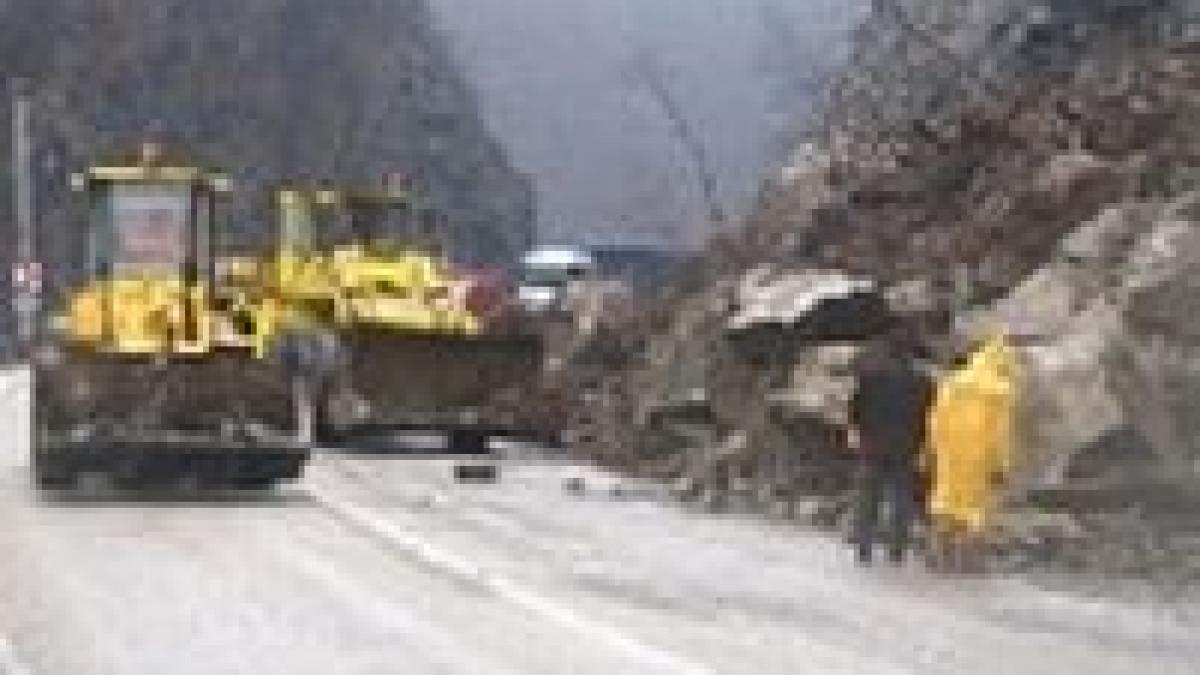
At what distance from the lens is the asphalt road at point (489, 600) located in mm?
12594

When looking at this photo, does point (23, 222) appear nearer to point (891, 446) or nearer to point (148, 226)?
point (148, 226)

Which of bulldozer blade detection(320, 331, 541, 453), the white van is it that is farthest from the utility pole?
bulldozer blade detection(320, 331, 541, 453)

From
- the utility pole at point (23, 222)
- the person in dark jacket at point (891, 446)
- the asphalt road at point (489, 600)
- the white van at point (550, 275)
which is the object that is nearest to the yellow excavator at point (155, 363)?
the asphalt road at point (489, 600)

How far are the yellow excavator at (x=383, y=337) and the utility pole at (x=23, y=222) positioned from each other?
78.8 feet

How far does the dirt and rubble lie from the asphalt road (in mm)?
1974

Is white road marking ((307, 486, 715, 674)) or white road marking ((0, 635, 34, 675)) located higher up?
white road marking ((307, 486, 715, 674))

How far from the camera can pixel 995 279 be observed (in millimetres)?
25047

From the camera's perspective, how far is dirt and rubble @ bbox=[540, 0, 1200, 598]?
762 inches

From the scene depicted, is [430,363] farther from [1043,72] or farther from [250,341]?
[1043,72]

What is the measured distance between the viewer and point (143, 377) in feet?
70.2

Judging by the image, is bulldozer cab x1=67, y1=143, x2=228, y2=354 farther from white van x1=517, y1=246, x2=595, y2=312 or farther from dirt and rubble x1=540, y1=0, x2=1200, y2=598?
white van x1=517, y1=246, x2=595, y2=312

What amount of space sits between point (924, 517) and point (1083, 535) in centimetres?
115

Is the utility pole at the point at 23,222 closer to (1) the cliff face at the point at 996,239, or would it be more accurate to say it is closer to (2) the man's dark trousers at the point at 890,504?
(1) the cliff face at the point at 996,239

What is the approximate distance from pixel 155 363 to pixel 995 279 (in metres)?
8.48
